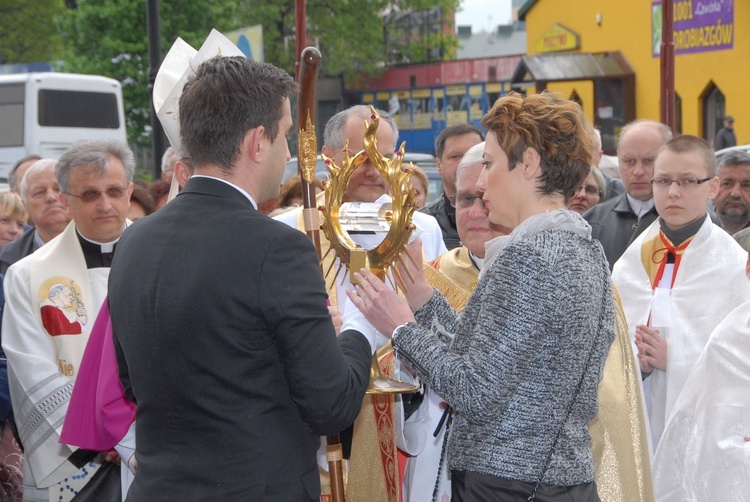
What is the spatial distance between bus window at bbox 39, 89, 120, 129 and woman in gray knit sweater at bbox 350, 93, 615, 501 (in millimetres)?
19358

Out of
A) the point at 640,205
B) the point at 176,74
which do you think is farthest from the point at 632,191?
the point at 176,74

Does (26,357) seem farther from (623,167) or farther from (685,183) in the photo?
(623,167)

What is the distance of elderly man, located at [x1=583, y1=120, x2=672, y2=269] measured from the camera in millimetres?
5605

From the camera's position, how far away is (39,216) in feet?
18.1

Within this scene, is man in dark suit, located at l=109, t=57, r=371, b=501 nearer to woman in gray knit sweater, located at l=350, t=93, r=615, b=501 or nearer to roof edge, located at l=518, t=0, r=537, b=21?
woman in gray knit sweater, located at l=350, t=93, r=615, b=501

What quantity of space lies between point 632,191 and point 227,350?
13.1ft

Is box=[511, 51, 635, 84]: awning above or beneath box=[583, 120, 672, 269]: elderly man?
above

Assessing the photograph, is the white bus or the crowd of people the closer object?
the crowd of people

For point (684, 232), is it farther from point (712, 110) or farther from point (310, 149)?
point (712, 110)

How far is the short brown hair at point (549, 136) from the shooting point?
2.56m

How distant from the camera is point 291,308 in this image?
2.18 metres

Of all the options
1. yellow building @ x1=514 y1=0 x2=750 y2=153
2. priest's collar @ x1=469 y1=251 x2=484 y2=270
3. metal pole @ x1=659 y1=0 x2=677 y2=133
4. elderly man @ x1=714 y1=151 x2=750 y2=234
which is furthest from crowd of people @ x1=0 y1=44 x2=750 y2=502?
yellow building @ x1=514 y1=0 x2=750 y2=153

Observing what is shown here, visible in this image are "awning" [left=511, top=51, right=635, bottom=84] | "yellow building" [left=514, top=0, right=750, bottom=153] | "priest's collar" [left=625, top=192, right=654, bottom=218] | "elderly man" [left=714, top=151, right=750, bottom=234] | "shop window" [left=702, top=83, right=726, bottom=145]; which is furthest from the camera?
"awning" [left=511, top=51, right=635, bottom=84]

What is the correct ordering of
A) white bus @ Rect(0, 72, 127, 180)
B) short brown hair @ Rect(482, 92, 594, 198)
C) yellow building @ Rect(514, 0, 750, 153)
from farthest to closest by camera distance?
white bus @ Rect(0, 72, 127, 180) → yellow building @ Rect(514, 0, 750, 153) → short brown hair @ Rect(482, 92, 594, 198)
